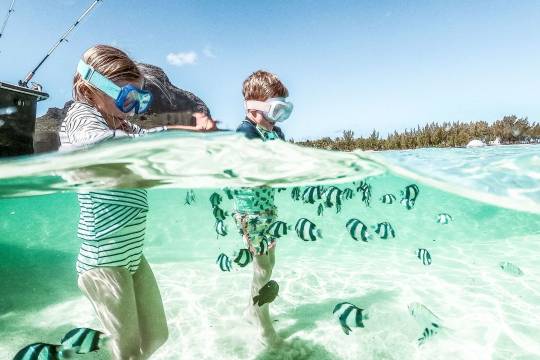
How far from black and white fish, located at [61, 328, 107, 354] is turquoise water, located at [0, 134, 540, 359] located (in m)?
1.17

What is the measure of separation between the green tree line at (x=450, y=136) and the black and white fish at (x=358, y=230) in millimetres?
14669

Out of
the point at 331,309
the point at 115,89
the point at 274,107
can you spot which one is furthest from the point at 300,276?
the point at 115,89

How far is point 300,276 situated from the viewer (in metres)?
8.91

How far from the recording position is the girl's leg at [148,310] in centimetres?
285

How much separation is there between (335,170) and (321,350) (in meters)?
4.79

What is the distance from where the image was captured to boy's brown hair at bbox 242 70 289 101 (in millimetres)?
4344

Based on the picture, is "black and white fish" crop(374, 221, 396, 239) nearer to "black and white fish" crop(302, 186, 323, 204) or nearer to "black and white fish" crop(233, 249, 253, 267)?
"black and white fish" crop(302, 186, 323, 204)

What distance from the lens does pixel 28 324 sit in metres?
6.79

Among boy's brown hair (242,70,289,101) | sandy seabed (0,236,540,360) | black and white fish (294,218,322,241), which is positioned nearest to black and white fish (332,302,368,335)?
black and white fish (294,218,322,241)

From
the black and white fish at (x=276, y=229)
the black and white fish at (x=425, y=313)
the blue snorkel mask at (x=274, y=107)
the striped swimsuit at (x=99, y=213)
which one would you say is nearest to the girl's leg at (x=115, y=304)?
the striped swimsuit at (x=99, y=213)

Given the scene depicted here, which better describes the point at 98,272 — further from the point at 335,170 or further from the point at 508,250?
the point at 508,250

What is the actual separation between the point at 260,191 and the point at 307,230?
912 mm

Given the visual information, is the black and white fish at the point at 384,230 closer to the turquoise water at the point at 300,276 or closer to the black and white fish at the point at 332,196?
the turquoise water at the point at 300,276

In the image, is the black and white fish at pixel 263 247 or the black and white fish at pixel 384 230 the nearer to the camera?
the black and white fish at pixel 263 247
